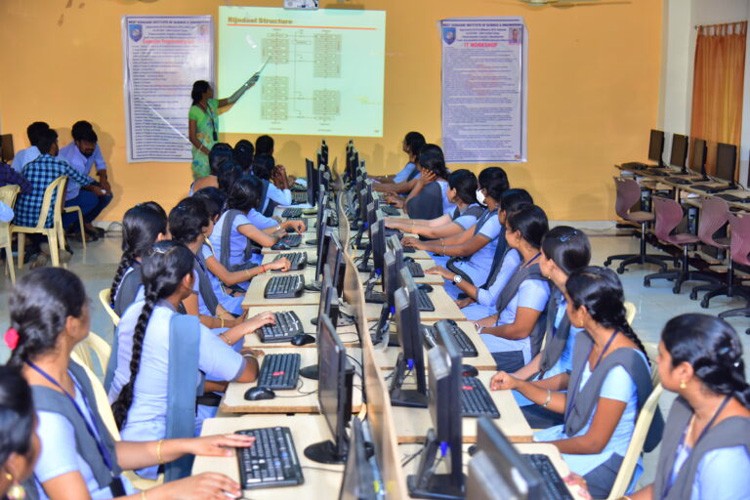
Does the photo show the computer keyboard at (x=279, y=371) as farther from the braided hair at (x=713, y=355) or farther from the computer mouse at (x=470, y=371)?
the braided hair at (x=713, y=355)

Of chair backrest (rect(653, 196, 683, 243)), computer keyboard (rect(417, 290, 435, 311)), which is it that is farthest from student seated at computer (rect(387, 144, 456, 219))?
computer keyboard (rect(417, 290, 435, 311))

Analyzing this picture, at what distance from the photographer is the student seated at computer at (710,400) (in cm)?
238

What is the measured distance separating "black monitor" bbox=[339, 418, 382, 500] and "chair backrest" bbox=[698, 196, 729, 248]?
582 cm

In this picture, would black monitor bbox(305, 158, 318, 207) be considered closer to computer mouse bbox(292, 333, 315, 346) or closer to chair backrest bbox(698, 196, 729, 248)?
chair backrest bbox(698, 196, 729, 248)

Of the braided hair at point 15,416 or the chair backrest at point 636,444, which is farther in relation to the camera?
the chair backrest at point 636,444

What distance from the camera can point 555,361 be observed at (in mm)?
3781

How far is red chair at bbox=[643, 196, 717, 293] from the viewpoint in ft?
25.3

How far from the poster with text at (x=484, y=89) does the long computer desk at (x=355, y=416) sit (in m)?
5.89

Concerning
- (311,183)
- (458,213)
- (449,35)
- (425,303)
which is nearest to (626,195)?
(449,35)

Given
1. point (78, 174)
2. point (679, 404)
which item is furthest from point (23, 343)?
point (78, 174)

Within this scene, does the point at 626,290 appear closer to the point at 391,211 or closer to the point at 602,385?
the point at 391,211

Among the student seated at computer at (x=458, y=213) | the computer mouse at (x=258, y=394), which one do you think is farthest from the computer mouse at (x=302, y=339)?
the student seated at computer at (x=458, y=213)

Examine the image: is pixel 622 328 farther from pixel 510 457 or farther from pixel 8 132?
pixel 8 132

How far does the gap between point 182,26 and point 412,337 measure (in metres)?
7.34
